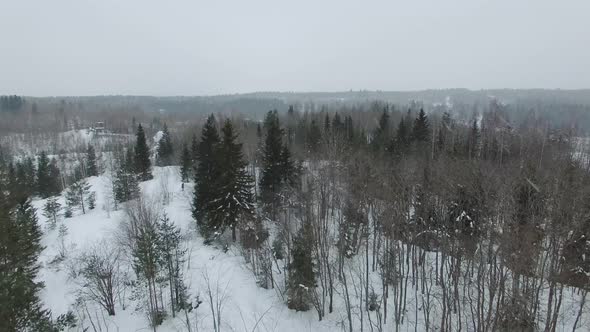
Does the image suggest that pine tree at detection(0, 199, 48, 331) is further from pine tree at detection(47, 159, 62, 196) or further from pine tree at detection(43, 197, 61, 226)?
pine tree at detection(47, 159, 62, 196)

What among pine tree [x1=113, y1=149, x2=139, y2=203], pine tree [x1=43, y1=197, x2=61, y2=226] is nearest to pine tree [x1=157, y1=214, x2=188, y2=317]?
pine tree [x1=113, y1=149, x2=139, y2=203]

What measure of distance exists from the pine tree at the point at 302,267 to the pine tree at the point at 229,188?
20.4 ft

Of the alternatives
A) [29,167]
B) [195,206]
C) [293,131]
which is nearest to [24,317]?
[195,206]

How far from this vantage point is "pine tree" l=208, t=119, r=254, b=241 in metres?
24.5

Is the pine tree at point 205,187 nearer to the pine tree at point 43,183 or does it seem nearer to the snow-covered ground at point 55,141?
the pine tree at point 43,183

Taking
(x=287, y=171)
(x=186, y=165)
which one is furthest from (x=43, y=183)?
(x=287, y=171)

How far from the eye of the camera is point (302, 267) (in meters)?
19.6

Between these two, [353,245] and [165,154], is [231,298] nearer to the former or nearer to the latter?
[353,245]

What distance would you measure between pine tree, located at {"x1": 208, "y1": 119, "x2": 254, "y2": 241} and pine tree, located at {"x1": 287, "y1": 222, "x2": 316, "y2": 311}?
20.4 feet

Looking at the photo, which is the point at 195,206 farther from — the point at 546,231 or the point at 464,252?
the point at 546,231

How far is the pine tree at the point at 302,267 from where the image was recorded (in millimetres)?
19625

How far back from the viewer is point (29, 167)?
57562 mm

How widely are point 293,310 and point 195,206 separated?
12811mm

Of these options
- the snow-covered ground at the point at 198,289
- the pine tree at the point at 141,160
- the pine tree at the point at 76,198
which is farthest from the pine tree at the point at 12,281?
the pine tree at the point at 141,160
